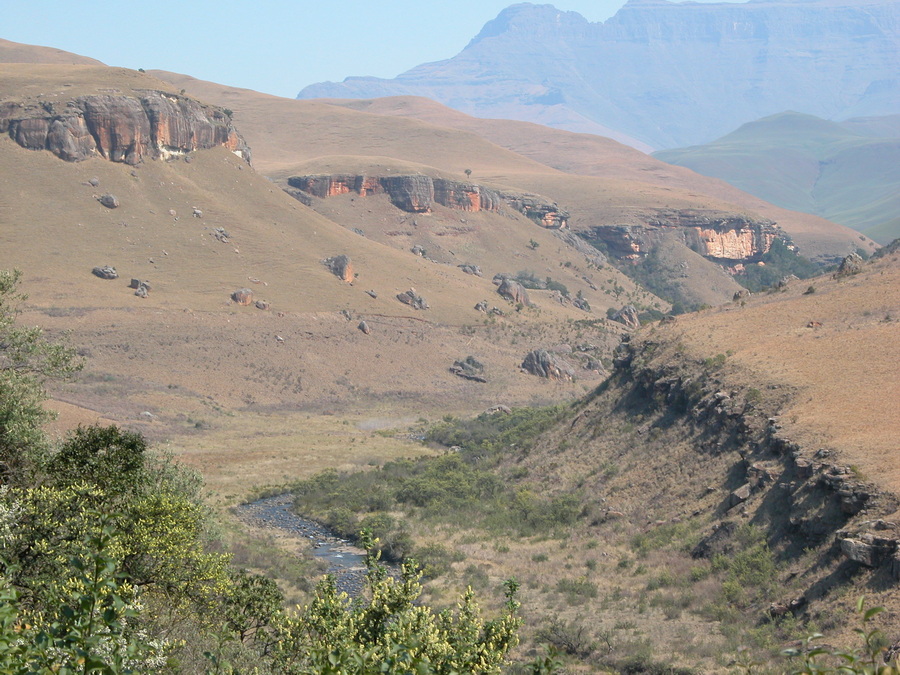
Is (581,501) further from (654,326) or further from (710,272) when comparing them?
(710,272)

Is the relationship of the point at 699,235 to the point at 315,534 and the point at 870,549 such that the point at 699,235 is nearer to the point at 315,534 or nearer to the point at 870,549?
the point at 315,534

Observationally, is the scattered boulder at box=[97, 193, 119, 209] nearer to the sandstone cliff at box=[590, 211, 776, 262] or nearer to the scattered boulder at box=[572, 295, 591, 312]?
the scattered boulder at box=[572, 295, 591, 312]

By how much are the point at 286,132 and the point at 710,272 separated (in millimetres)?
90150

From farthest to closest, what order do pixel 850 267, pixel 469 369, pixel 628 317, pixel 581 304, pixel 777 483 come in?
pixel 581 304 → pixel 628 317 → pixel 469 369 → pixel 850 267 → pixel 777 483

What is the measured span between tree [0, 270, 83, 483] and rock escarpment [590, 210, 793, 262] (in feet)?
440

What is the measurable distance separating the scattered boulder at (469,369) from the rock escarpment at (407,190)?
50690mm

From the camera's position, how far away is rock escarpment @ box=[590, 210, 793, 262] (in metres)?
152

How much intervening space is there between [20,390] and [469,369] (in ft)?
206

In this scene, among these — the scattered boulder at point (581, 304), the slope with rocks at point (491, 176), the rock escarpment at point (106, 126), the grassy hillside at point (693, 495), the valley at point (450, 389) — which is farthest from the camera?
the slope with rocks at point (491, 176)

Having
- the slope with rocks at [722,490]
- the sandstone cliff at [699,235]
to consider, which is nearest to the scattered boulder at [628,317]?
the sandstone cliff at [699,235]

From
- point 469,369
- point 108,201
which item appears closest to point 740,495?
point 469,369

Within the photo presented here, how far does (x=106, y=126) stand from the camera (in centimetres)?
9125

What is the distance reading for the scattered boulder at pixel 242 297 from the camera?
263 feet

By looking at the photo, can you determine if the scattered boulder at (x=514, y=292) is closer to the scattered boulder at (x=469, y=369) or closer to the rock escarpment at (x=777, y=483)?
the scattered boulder at (x=469, y=369)
